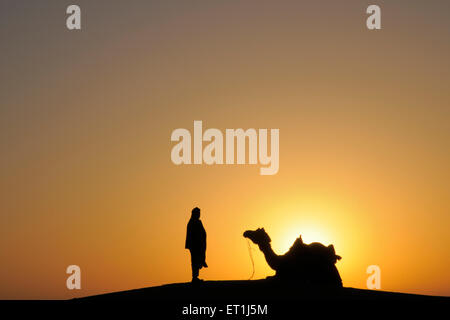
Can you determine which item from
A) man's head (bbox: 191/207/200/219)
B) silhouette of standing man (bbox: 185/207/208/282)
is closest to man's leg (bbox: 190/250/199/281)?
silhouette of standing man (bbox: 185/207/208/282)

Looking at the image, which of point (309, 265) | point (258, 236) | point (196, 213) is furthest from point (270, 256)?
point (196, 213)

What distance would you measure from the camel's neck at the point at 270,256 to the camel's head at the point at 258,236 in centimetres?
24

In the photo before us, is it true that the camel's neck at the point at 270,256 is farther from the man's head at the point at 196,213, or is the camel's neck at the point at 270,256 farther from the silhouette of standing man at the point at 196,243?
the man's head at the point at 196,213

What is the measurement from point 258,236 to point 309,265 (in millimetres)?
2676

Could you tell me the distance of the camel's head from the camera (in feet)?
104

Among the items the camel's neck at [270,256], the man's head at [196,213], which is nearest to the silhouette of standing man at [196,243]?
the man's head at [196,213]

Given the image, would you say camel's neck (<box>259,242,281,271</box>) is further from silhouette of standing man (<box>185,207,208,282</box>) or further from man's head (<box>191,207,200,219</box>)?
man's head (<box>191,207,200,219</box>)

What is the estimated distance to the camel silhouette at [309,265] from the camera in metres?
Answer: 30.0

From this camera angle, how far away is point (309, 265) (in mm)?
30125

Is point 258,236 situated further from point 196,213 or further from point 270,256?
point 196,213

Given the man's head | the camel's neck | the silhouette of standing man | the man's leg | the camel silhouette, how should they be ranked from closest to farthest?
the man's leg
the silhouette of standing man
the man's head
the camel silhouette
the camel's neck
